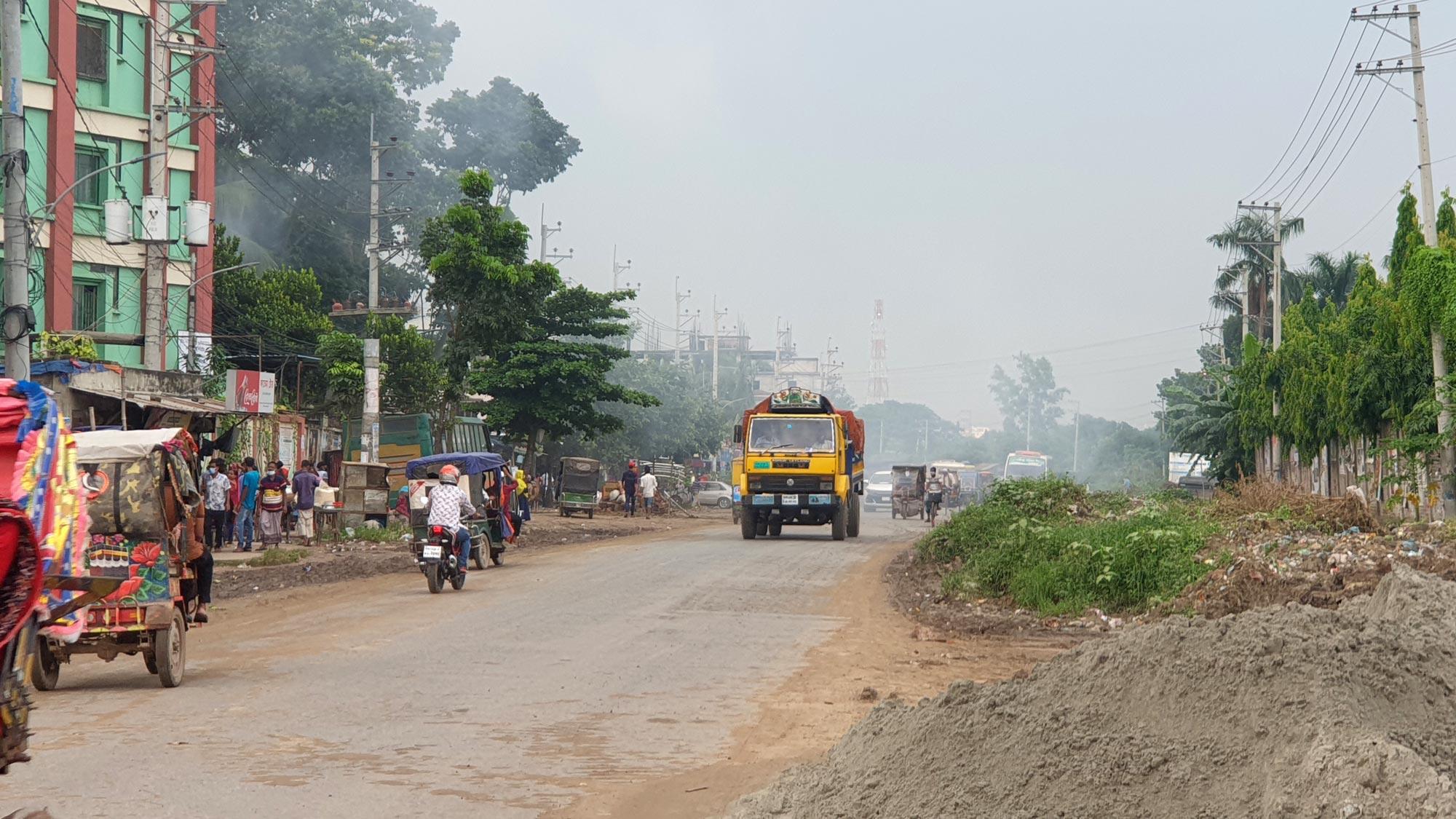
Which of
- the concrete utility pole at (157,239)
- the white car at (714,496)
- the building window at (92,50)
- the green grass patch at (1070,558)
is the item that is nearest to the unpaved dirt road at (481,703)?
the green grass patch at (1070,558)

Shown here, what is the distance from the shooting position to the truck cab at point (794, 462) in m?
32.7

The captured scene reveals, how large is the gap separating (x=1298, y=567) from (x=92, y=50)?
33745mm

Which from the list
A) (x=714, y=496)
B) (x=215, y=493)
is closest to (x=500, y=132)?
(x=714, y=496)

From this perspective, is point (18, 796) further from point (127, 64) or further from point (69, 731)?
point (127, 64)

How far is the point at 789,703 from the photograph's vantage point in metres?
10.4

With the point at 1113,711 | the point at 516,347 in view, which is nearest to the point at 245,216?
the point at 516,347

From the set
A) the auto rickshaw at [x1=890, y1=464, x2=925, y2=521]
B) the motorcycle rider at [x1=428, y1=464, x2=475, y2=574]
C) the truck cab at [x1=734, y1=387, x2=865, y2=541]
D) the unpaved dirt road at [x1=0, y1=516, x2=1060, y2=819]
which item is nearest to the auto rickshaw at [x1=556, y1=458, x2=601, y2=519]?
the truck cab at [x1=734, y1=387, x2=865, y2=541]

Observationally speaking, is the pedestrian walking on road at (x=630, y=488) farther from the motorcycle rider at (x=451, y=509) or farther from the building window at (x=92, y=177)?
the motorcycle rider at (x=451, y=509)

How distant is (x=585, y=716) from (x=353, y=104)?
56.3m

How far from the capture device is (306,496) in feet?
94.5

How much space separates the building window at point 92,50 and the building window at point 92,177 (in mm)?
1908

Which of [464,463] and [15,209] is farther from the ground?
[15,209]

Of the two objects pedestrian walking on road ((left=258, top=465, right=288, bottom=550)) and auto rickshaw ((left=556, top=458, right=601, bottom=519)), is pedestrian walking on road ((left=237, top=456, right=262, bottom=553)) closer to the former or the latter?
pedestrian walking on road ((left=258, top=465, right=288, bottom=550))

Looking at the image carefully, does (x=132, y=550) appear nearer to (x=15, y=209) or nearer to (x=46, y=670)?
(x=46, y=670)
